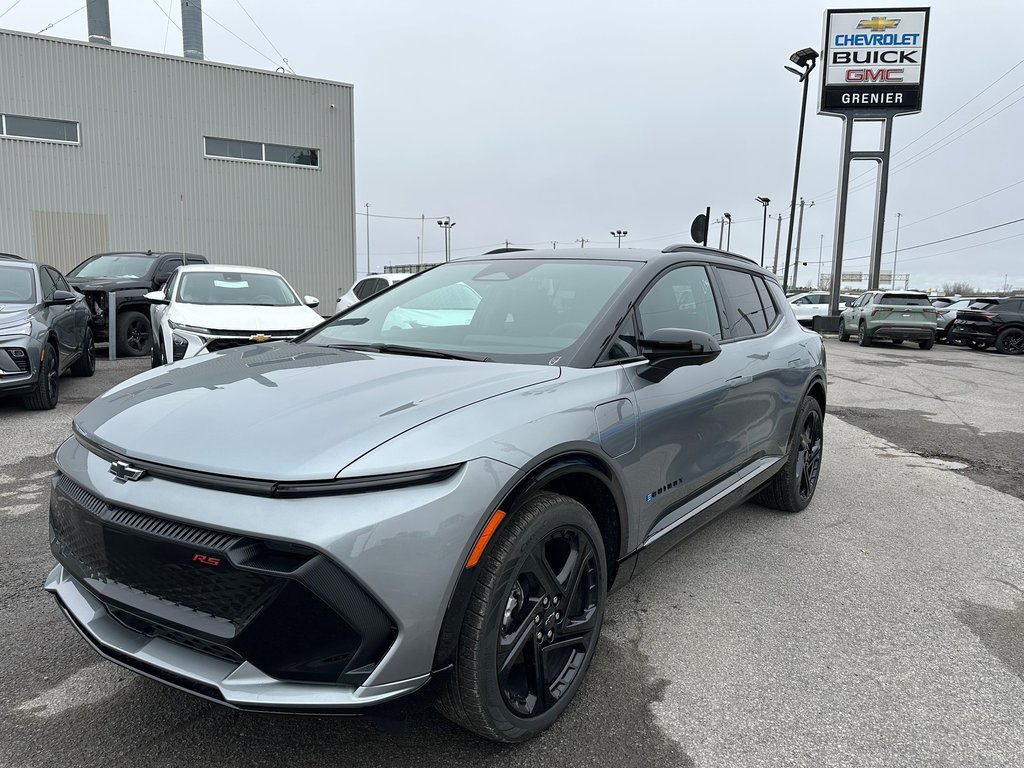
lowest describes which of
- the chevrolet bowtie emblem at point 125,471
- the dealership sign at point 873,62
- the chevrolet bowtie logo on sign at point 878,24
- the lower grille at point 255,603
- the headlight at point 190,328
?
the lower grille at point 255,603

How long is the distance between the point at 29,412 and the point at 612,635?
6652 millimetres

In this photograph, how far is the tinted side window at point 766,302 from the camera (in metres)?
4.23

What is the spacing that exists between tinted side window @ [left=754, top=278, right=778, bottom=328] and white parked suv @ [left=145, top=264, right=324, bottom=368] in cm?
452

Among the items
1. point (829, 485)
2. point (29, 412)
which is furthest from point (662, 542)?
point (29, 412)

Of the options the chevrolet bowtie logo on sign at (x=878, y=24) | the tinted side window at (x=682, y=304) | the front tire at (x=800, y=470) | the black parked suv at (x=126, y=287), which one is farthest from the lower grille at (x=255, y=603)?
the chevrolet bowtie logo on sign at (x=878, y=24)

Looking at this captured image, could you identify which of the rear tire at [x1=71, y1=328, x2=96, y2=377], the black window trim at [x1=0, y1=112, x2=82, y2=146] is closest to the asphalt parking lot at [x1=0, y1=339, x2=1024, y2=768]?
the rear tire at [x1=71, y1=328, x2=96, y2=377]

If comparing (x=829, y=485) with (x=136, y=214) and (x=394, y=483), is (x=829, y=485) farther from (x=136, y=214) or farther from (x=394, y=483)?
(x=136, y=214)

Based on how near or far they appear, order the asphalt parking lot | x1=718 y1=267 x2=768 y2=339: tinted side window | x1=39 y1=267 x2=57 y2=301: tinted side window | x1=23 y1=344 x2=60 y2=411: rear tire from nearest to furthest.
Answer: the asphalt parking lot → x1=718 y1=267 x2=768 y2=339: tinted side window → x1=23 y1=344 x2=60 y2=411: rear tire → x1=39 y1=267 x2=57 y2=301: tinted side window

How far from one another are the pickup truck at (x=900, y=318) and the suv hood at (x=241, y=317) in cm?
1631

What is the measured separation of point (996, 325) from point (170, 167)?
23508 millimetres

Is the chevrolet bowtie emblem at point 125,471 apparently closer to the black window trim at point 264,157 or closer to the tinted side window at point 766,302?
the tinted side window at point 766,302

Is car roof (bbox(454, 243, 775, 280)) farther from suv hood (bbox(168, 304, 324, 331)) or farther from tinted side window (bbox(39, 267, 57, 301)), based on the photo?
tinted side window (bbox(39, 267, 57, 301))

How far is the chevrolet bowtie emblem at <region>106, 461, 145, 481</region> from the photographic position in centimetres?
190

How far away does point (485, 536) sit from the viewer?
189 cm
